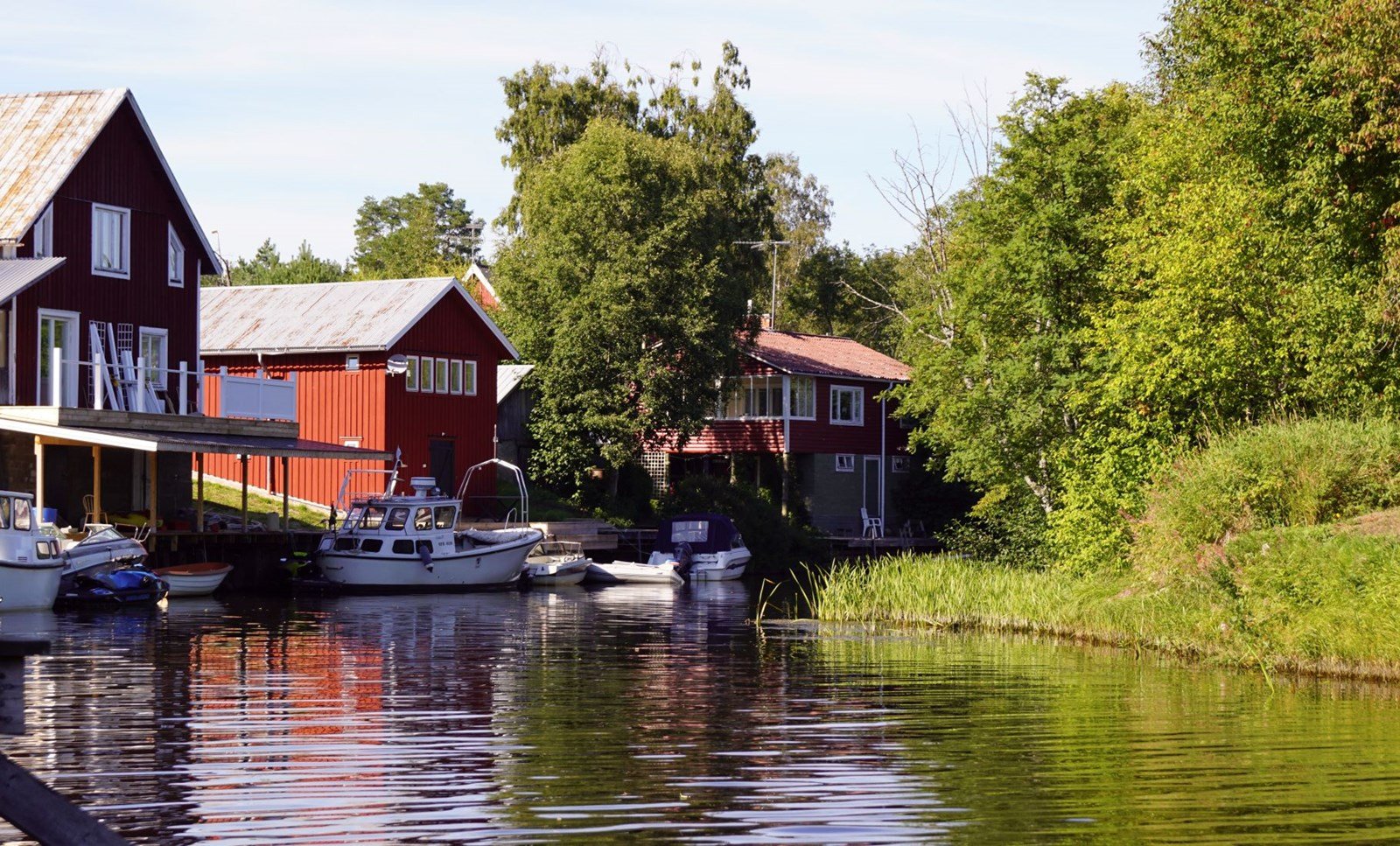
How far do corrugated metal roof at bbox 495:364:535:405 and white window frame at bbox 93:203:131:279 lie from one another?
57.0 ft

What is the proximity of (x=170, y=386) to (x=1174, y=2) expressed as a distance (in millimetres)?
25844

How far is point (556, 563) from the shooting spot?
4550cm

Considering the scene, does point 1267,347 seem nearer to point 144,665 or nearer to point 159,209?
point 144,665

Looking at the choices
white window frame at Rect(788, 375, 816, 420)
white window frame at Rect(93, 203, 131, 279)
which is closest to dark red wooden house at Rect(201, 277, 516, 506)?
white window frame at Rect(93, 203, 131, 279)

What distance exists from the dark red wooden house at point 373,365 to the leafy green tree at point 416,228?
4448 centimetres

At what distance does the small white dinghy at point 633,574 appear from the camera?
47062mm

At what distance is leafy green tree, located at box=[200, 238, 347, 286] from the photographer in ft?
258

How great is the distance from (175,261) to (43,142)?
4706mm

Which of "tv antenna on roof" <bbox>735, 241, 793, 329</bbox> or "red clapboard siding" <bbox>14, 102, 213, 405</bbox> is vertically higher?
"tv antenna on roof" <bbox>735, 241, 793, 329</bbox>

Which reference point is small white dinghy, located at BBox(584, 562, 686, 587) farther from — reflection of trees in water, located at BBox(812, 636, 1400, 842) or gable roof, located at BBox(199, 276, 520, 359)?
reflection of trees in water, located at BBox(812, 636, 1400, 842)

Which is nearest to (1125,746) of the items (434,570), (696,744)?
(696,744)

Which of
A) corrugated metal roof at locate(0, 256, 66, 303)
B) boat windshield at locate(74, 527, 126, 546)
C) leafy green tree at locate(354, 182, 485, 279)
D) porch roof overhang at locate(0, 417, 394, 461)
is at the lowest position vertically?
boat windshield at locate(74, 527, 126, 546)

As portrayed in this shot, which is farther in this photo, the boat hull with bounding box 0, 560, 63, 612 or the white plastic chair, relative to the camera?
the white plastic chair

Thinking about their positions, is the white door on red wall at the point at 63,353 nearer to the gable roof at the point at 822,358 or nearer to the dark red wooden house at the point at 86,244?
the dark red wooden house at the point at 86,244
